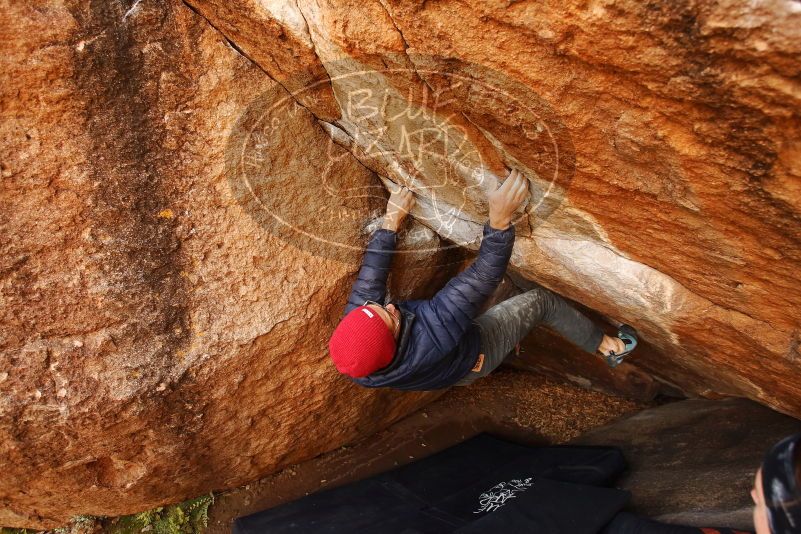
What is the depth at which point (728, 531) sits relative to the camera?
2221 mm

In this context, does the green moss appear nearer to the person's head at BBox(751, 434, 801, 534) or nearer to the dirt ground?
the dirt ground

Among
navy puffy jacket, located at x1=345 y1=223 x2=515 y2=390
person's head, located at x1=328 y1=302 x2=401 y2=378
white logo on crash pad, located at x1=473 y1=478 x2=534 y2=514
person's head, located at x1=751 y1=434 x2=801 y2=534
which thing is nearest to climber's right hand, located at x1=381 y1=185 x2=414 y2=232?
navy puffy jacket, located at x1=345 y1=223 x2=515 y2=390

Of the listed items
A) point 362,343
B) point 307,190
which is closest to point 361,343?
point 362,343

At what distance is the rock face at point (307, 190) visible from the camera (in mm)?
1528

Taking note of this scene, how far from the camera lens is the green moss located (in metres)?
3.31

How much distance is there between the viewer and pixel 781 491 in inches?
61.9

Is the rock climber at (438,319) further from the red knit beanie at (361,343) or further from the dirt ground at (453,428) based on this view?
the dirt ground at (453,428)

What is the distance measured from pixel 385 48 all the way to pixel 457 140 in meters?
0.53

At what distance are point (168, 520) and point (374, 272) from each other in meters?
2.13

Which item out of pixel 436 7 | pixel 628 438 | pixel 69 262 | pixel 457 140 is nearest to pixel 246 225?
pixel 69 262

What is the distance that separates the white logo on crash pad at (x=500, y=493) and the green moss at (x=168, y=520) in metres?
1.76

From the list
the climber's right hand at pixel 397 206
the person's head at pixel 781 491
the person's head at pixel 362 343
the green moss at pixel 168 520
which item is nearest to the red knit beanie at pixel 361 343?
the person's head at pixel 362 343

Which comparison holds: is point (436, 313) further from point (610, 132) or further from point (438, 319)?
point (610, 132)

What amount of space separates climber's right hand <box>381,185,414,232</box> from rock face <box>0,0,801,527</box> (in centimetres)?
6
